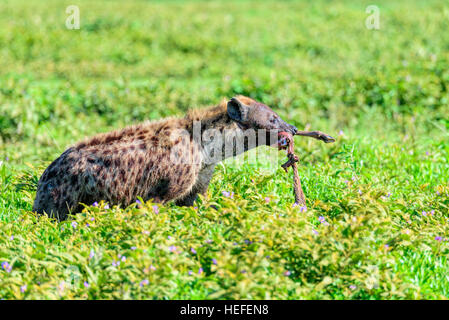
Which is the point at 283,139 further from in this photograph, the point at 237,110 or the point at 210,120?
the point at 210,120

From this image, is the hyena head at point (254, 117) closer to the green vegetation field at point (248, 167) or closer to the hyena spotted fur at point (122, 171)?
the hyena spotted fur at point (122, 171)

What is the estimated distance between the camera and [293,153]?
20.7 feet

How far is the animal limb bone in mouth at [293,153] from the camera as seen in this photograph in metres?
6.12

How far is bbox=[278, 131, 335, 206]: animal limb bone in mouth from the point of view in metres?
6.12

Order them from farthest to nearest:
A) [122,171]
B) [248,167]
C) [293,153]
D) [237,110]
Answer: [248,167]
[237,110]
[293,153]
[122,171]

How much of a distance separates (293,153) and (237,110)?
2.39 ft

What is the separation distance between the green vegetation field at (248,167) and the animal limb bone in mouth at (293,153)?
153mm

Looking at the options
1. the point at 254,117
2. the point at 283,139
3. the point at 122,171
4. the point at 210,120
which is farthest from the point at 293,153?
the point at 122,171

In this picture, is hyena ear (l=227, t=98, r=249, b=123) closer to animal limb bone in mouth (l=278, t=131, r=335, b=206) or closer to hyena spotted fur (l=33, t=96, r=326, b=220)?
hyena spotted fur (l=33, t=96, r=326, b=220)

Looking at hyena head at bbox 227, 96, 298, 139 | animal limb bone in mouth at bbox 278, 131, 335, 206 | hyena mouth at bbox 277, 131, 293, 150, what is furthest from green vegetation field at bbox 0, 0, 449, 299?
hyena head at bbox 227, 96, 298, 139

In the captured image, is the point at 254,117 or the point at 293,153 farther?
the point at 254,117

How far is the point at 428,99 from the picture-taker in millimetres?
11688

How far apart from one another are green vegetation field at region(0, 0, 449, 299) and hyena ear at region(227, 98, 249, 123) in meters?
0.67

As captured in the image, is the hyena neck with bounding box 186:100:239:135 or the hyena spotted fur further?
the hyena neck with bounding box 186:100:239:135
